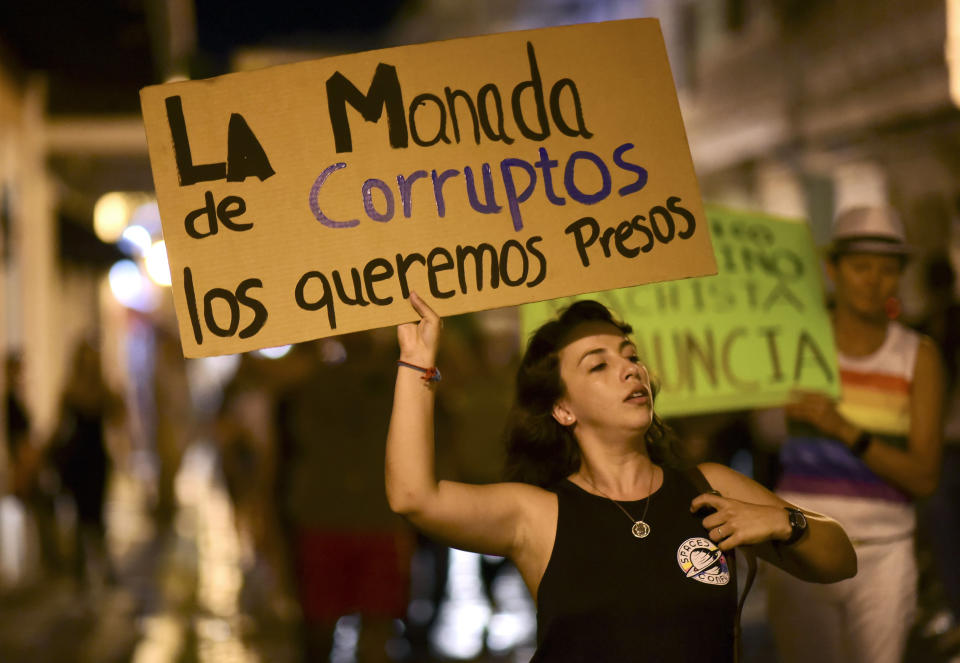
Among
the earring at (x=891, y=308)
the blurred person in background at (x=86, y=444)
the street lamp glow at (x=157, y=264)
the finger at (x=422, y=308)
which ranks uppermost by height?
the street lamp glow at (x=157, y=264)

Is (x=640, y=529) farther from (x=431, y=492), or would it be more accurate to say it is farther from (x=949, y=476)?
(x=949, y=476)

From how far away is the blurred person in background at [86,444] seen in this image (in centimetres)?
955

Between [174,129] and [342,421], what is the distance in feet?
10.2

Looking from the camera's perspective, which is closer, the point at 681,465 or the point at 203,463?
the point at 681,465

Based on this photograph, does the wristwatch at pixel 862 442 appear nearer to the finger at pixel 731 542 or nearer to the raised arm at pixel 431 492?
the finger at pixel 731 542

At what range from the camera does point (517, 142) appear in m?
3.20

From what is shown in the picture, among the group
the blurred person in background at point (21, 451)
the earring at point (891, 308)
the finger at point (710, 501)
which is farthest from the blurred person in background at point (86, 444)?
the finger at point (710, 501)

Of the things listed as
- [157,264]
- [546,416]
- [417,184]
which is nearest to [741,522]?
[546,416]

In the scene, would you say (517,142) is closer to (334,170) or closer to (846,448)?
(334,170)

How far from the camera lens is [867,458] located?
12.5 ft

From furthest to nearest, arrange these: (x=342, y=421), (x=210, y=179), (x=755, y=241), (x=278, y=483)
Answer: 1. (x=278, y=483)
2. (x=342, y=421)
3. (x=755, y=241)
4. (x=210, y=179)

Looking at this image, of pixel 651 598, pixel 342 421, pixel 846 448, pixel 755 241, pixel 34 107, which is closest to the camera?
pixel 651 598

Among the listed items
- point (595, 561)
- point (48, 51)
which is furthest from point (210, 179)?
point (48, 51)

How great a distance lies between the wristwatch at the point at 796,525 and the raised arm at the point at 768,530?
1cm
